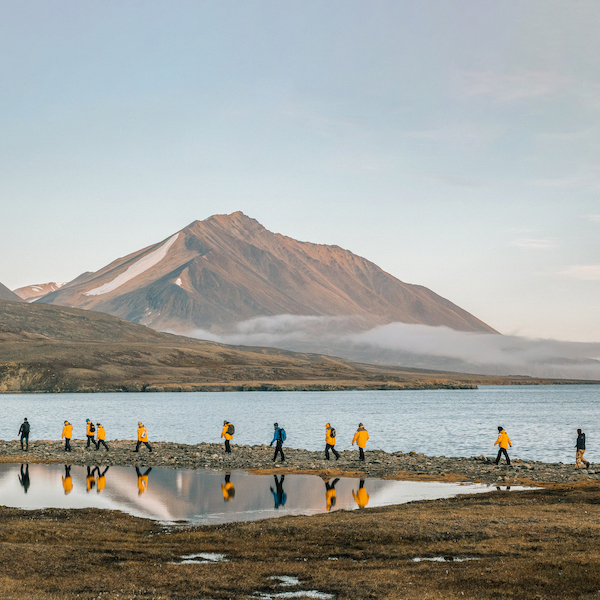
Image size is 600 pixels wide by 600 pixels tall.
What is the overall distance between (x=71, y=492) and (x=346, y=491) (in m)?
13.5

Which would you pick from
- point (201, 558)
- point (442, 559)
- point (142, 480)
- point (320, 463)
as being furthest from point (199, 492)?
point (442, 559)

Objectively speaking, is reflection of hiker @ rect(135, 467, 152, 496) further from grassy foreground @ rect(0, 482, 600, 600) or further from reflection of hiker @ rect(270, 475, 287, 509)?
grassy foreground @ rect(0, 482, 600, 600)

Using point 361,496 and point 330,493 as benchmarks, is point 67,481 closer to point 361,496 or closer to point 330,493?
point 330,493

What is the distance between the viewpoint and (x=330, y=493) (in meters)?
35.0

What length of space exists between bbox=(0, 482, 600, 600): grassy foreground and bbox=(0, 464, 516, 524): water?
107 inches

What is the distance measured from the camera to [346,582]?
17.8m

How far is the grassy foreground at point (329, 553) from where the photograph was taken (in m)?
17.0

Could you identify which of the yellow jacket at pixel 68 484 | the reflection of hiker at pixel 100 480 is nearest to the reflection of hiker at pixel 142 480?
the reflection of hiker at pixel 100 480

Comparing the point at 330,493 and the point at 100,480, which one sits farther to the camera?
the point at 100,480

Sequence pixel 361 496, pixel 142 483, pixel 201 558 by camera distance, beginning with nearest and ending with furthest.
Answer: pixel 201 558, pixel 361 496, pixel 142 483

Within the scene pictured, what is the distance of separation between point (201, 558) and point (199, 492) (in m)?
14.7

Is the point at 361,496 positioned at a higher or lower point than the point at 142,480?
higher

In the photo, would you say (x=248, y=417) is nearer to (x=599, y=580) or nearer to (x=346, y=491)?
(x=346, y=491)

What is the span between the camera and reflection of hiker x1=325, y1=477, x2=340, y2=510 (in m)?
31.8
